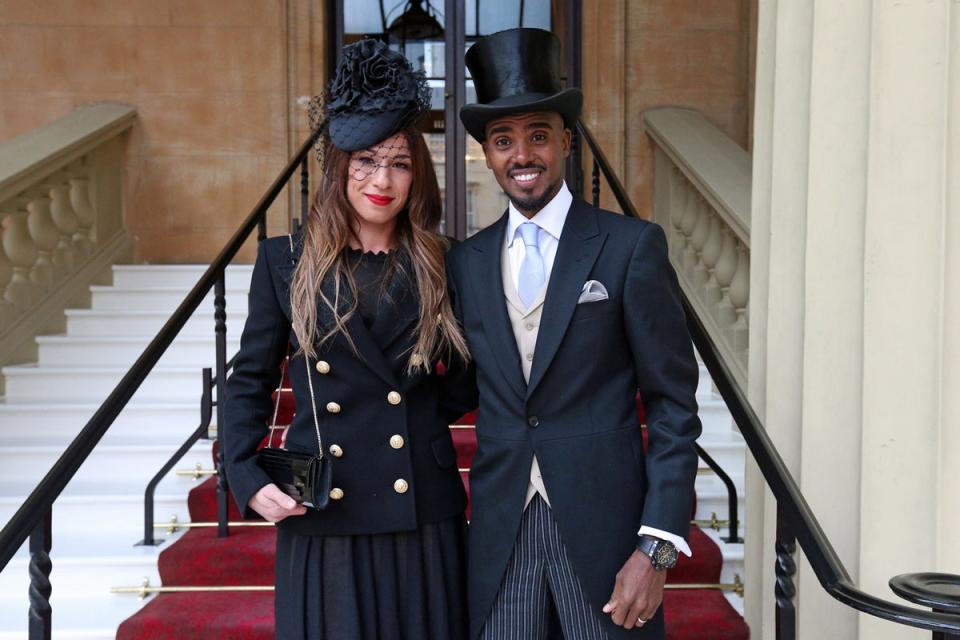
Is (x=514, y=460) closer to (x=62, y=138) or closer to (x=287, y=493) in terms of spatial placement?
(x=287, y=493)

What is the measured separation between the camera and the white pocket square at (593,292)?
6.62ft

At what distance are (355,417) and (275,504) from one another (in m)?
0.25

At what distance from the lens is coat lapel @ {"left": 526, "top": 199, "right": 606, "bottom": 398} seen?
2.01 metres

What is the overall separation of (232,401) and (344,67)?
2.60 feet

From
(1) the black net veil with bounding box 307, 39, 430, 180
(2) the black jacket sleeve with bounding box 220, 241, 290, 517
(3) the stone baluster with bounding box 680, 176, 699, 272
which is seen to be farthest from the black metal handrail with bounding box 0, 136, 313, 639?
(3) the stone baluster with bounding box 680, 176, 699, 272

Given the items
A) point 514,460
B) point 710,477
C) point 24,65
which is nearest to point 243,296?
point 24,65

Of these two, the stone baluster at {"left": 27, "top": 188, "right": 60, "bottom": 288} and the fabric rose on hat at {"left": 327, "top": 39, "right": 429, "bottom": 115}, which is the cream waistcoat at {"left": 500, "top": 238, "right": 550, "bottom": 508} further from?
the stone baluster at {"left": 27, "top": 188, "right": 60, "bottom": 288}

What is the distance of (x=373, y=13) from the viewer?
687 cm

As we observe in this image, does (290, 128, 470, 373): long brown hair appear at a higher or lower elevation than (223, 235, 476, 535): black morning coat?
higher

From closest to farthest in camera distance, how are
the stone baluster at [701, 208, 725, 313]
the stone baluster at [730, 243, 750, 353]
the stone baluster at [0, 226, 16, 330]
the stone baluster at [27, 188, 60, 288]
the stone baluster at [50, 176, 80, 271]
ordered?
the stone baluster at [730, 243, 750, 353]
the stone baluster at [701, 208, 725, 313]
the stone baluster at [0, 226, 16, 330]
the stone baluster at [27, 188, 60, 288]
the stone baluster at [50, 176, 80, 271]

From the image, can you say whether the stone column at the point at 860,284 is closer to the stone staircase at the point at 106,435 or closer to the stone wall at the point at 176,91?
the stone staircase at the point at 106,435

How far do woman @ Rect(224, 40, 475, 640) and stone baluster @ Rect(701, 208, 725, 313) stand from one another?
3.26 m

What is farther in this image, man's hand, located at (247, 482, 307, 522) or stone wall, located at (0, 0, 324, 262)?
stone wall, located at (0, 0, 324, 262)

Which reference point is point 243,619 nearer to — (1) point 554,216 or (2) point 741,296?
(1) point 554,216
